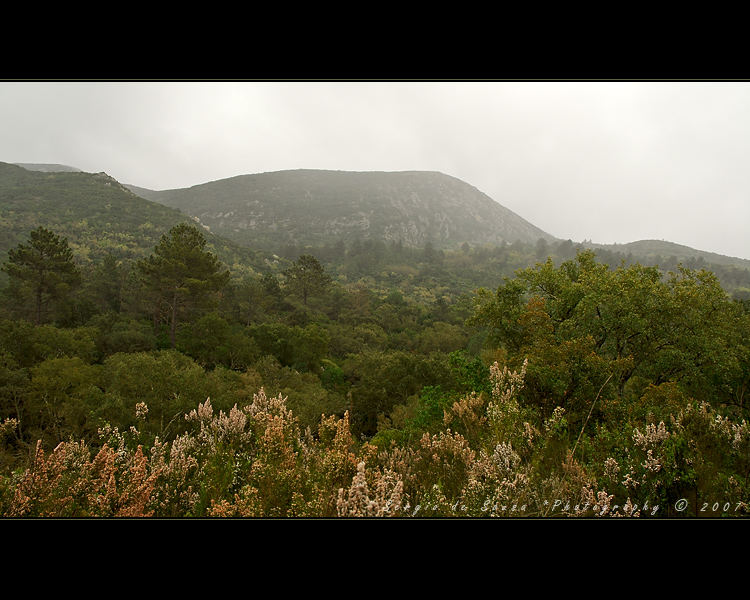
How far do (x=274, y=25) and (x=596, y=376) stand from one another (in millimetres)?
6450

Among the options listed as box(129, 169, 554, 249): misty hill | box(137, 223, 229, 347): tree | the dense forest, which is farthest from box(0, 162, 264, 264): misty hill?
box(129, 169, 554, 249): misty hill

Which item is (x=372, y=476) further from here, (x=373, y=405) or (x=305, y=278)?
(x=305, y=278)

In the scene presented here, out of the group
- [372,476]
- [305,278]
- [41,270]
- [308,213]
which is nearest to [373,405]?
[372,476]

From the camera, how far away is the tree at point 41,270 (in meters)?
17.4

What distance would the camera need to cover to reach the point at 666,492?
2.85m

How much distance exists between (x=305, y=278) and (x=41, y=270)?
21.6 m

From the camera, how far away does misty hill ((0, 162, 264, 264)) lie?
129 ft

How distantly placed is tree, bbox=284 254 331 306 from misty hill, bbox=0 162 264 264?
20028 millimetres

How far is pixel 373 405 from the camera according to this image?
65.1 ft

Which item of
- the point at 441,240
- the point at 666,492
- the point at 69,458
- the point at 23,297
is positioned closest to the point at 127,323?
the point at 23,297

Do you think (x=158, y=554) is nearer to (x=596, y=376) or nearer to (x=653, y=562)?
(x=653, y=562)

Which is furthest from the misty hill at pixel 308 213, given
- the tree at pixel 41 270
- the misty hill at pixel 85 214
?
the tree at pixel 41 270

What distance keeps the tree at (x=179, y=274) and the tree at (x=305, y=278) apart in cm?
1398

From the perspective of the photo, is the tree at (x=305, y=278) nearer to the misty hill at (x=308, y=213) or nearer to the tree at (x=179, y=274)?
the tree at (x=179, y=274)
